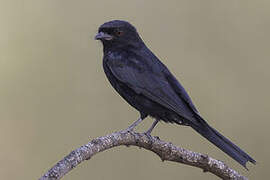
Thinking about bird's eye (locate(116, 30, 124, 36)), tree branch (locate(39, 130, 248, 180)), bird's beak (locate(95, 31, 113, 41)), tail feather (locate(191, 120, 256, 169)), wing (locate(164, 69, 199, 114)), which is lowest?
tree branch (locate(39, 130, 248, 180))

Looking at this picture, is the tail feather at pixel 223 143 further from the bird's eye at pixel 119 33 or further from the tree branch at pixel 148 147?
the bird's eye at pixel 119 33

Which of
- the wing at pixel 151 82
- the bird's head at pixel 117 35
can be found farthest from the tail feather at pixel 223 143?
the bird's head at pixel 117 35

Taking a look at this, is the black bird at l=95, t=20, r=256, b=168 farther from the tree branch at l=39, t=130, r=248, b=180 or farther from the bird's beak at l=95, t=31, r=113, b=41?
the tree branch at l=39, t=130, r=248, b=180

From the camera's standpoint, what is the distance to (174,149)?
3223 millimetres

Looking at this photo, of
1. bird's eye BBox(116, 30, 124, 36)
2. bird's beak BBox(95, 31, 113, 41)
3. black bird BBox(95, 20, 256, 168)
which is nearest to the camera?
black bird BBox(95, 20, 256, 168)

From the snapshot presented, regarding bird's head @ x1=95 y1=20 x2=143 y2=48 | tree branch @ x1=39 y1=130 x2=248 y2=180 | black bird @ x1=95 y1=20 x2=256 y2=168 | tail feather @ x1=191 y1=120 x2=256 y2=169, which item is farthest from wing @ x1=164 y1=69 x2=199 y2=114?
tree branch @ x1=39 y1=130 x2=248 y2=180

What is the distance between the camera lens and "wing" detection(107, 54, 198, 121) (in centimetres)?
433

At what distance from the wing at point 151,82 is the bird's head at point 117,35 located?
230mm

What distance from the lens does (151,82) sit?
4.56m

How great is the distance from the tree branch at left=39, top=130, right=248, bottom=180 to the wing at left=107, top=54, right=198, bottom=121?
2.47ft

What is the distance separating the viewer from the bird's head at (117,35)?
4898 millimetres

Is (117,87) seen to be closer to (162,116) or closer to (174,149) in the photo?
(162,116)

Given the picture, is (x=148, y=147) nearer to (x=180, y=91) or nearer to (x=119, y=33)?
(x=180, y=91)

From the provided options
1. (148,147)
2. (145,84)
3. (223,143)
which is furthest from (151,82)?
(148,147)
